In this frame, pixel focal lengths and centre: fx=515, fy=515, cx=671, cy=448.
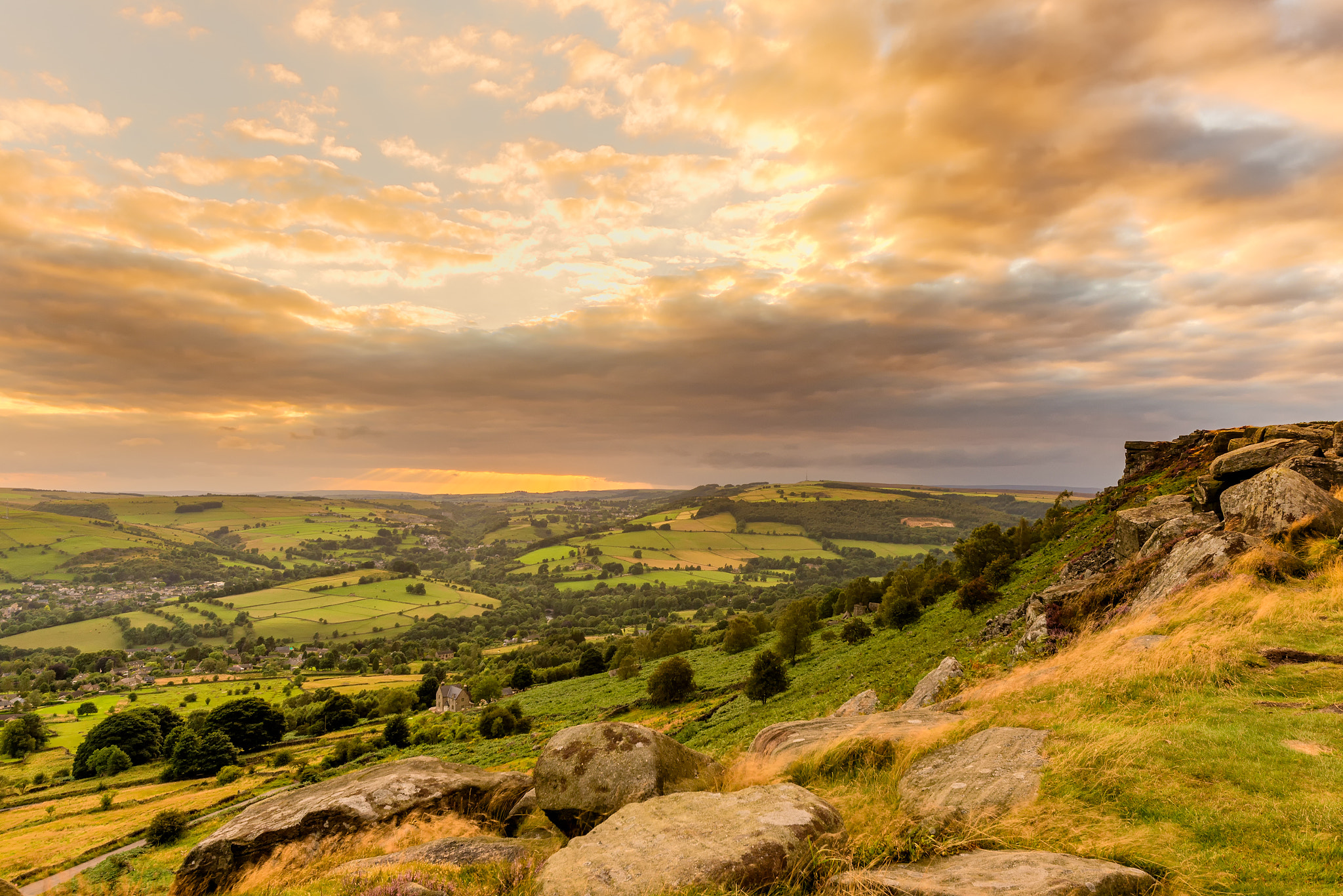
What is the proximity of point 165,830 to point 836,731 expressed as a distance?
5996cm

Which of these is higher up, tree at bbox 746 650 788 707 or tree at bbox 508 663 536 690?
→ tree at bbox 746 650 788 707

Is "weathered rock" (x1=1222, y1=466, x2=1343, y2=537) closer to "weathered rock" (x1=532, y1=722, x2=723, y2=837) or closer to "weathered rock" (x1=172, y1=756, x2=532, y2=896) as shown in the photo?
"weathered rock" (x1=532, y1=722, x2=723, y2=837)

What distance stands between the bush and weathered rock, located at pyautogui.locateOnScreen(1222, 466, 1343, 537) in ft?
243

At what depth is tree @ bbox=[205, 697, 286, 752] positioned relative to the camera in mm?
77375

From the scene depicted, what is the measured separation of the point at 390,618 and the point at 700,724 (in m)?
180

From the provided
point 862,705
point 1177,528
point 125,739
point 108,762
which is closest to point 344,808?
point 862,705

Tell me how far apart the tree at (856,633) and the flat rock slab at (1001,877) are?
166ft

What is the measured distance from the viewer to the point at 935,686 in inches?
889

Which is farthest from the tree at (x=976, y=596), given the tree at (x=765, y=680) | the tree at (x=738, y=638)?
the tree at (x=738, y=638)

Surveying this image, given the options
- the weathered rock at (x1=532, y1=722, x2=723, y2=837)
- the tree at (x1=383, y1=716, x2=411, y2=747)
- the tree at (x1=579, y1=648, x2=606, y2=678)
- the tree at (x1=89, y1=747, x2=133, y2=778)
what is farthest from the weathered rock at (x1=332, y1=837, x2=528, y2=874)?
the tree at (x1=89, y1=747, x2=133, y2=778)

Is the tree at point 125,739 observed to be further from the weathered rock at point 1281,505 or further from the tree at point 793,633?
the weathered rock at point 1281,505

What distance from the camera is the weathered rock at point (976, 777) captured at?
8867 mm

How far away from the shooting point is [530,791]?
48.0ft

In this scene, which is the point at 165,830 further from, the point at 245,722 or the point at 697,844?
the point at 697,844
